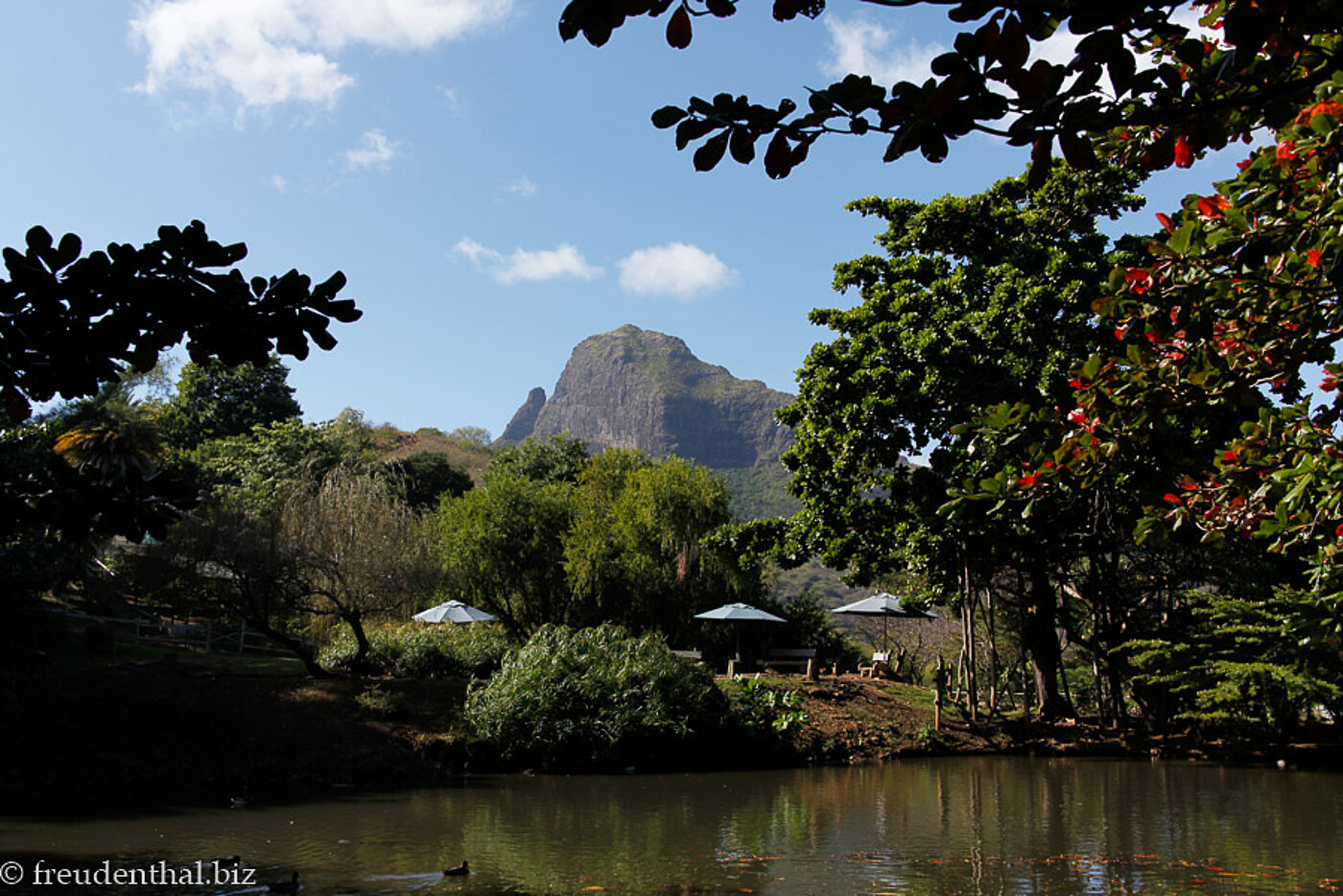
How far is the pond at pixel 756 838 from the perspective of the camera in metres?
7.49

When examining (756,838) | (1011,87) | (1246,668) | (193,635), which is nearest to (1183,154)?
(1011,87)

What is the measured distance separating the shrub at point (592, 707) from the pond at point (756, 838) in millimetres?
1034

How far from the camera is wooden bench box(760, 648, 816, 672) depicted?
25766 mm

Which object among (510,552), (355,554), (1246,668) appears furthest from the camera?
(510,552)

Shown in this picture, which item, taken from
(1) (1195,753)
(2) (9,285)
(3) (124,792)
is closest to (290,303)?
(2) (9,285)

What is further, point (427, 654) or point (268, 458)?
point (268, 458)

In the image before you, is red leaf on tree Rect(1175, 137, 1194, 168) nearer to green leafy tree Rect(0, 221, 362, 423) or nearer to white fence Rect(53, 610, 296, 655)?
green leafy tree Rect(0, 221, 362, 423)

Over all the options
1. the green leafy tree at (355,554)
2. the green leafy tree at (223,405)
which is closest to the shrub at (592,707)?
the green leafy tree at (355,554)

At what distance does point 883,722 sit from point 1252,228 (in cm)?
1605

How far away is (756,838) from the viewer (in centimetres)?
954

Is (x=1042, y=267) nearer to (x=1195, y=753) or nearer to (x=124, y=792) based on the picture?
(x=1195, y=753)

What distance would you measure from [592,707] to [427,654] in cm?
600

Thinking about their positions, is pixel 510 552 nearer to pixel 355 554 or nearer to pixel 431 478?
pixel 355 554

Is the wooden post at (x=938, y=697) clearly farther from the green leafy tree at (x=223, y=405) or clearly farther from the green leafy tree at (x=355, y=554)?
the green leafy tree at (x=223, y=405)
